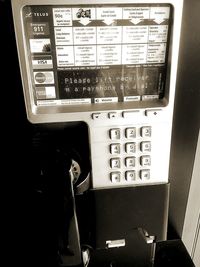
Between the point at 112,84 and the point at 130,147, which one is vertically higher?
the point at 112,84

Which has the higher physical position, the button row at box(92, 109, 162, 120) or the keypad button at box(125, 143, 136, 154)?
the button row at box(92, 109, 162, 120)

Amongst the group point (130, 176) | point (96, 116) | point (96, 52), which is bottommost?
point (130, 176)

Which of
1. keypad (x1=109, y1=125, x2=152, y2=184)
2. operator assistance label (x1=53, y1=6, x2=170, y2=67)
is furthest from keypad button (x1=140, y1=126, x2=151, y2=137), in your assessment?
operator assistance label (x1=53, y1=6, x2=170, y2=67)

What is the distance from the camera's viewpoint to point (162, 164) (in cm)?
62

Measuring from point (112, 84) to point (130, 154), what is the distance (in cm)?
14

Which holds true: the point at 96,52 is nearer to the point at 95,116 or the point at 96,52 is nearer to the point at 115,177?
the point at 95,116

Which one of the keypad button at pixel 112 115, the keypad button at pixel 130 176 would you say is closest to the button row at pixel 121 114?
the keypad button at pixel 112 115

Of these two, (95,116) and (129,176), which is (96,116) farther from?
(129,176)

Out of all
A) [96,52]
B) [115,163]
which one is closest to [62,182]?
[115,163]

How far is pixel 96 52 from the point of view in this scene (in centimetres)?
54

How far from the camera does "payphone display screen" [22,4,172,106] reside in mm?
508

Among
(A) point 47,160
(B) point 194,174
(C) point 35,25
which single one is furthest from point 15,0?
(B) point 194,174

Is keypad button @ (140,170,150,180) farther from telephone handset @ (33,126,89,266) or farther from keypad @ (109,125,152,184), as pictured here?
telephone handset @ (33,126,89,266)

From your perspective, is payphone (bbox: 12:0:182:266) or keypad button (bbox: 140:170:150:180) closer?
payphone (bbox: 12:0:182:266)
